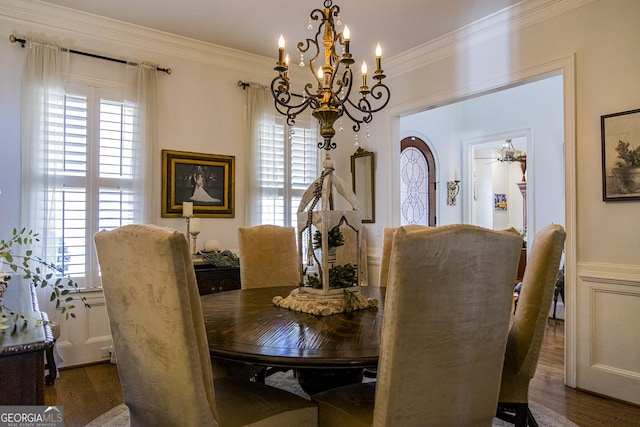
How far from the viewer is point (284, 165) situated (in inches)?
176

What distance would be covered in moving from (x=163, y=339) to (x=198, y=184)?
9.34ft

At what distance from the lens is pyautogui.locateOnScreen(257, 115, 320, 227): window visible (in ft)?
14.2

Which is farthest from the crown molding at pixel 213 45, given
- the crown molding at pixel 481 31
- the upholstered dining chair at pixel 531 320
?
the upholstered dining chair at pixel 531 320

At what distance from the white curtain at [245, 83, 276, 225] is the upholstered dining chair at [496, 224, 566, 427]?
2877mm

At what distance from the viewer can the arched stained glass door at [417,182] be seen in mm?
5809

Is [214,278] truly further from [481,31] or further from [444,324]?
[481,31]

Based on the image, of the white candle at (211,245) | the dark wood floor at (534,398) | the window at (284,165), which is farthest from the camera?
the window at (284,165)

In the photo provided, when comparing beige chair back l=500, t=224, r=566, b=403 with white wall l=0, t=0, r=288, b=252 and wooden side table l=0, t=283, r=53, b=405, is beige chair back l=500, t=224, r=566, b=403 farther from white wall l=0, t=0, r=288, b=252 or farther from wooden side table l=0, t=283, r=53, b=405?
white wall l=0, t=0, r=288, b=252

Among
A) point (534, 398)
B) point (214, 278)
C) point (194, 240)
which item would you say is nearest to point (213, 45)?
point (194, 240)

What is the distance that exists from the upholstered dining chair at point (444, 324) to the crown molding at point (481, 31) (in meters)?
2.59

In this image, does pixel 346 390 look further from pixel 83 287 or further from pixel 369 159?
pixel 369 159

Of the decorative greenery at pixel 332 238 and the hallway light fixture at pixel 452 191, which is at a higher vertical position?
the hallway light fixture at pixel 452 191

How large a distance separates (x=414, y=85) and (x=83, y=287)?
140 inches

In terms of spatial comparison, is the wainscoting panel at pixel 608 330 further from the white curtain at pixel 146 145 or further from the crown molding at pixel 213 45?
the white curtain at pixel 146 145
